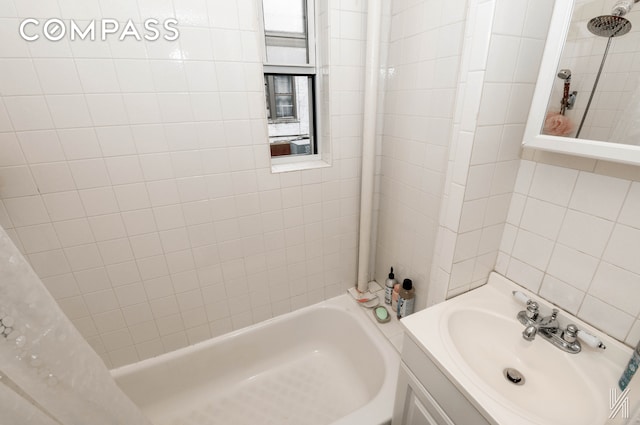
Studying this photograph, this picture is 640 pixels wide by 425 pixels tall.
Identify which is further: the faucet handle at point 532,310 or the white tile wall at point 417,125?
the white tile wall at point 417,125

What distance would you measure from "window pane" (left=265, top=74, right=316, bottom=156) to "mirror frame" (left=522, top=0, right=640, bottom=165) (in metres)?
0.94

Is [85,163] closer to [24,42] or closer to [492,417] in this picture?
[24,42]

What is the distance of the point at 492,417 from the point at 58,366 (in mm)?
917

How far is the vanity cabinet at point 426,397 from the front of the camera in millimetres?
750

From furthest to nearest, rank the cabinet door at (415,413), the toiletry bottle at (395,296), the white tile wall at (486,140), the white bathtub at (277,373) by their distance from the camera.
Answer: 1. the toiletry bottle at (395,296)
2. the white bathtub at (277,373)
3. the cabinet door at (415,413)
4. the white tile wall at (486,140)

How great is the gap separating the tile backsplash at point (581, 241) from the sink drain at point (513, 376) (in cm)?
27

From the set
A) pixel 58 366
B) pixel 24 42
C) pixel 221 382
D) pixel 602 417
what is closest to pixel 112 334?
pixel 221 382

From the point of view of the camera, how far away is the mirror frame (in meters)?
0.66

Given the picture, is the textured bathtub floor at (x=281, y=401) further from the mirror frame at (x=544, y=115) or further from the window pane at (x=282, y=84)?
the window pane at (x=282, y=84)

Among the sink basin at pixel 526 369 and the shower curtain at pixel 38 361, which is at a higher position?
the shower curtain at pixel 38 361

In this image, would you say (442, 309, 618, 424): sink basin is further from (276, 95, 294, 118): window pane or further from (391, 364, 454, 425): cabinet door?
(276, 95, 294, 118): window pane

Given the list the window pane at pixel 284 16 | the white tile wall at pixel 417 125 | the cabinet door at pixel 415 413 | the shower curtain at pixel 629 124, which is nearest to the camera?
the shower curtain at pixel 629 124

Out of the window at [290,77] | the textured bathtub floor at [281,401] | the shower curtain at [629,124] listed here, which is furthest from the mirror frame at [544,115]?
the textured bathtub floor at [281,401]

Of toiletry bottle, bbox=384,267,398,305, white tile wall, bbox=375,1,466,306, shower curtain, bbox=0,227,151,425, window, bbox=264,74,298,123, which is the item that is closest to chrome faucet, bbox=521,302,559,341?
white tile wall, bbox=375,1,466,306
